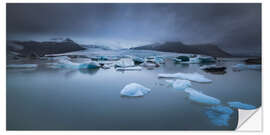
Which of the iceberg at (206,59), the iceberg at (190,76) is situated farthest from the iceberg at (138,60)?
the iceberg at (206,59)

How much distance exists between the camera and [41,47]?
132cm

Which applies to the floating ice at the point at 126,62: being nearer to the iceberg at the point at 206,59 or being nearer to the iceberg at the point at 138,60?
the iceberg at the point at 138,60

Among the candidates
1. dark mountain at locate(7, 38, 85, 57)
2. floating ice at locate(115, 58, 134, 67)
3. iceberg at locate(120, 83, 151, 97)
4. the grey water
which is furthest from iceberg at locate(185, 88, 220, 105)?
dark mountain at locate(7, 38, 85, 57)

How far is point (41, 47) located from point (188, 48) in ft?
7.02

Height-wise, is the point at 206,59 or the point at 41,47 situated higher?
the point at 41,47

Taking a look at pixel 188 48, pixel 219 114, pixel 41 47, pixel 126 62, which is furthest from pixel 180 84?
pixel 41 47

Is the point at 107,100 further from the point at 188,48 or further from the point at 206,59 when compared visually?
the point at 206,59

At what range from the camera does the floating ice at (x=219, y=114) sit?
3.03 feet

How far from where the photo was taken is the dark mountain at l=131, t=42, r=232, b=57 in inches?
56.6

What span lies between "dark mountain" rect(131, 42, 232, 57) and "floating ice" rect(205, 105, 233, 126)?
2.67 ft

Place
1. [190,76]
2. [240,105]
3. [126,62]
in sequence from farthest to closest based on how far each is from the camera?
[126,62] < [190,76] < [240,105]

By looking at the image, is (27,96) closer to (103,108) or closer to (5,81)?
(5,81)

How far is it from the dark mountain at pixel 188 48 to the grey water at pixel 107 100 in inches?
9.2
